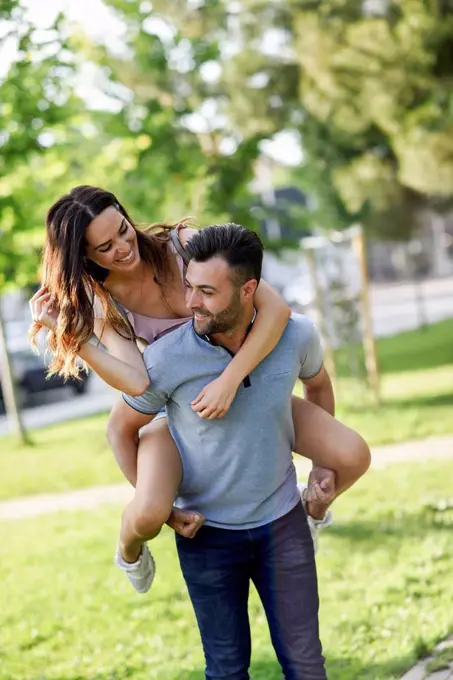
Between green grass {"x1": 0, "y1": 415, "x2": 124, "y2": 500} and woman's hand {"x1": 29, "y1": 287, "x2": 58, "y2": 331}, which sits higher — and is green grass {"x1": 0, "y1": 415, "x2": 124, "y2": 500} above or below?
below

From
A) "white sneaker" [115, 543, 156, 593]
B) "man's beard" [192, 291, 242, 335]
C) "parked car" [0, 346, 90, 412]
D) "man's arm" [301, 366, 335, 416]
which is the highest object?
"man's beard" [192, 291, 242, 335]

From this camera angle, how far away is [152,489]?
309cm

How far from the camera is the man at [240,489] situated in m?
3.09

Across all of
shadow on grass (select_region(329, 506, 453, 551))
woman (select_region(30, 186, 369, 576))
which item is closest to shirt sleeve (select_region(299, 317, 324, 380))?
woman (select_region(30, 186, 369, 576))

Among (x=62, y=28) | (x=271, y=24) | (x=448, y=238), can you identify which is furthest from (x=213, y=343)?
(x=448, y=238)

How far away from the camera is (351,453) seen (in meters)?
3.27

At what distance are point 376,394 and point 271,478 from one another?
10.8 meters

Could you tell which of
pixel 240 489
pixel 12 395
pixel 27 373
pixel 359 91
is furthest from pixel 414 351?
pixel 240 489

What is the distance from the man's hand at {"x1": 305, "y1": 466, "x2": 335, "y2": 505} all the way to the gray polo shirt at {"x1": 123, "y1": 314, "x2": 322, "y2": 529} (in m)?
0.13

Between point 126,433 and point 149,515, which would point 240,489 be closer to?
point 149,515

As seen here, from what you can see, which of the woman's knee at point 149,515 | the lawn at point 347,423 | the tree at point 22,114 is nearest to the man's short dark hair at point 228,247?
the woman's knee at point 149,515

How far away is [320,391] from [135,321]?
0.64m

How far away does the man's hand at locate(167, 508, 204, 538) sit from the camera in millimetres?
3092

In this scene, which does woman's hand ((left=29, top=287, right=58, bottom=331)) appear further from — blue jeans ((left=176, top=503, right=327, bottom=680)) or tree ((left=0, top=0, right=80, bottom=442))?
tree ((left=0, top=0, right=80, bottom=442))
